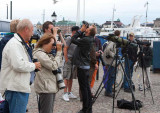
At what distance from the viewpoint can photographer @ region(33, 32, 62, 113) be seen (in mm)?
3514

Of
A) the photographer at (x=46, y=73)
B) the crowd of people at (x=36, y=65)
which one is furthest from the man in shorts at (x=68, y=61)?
the photographer at (x=46, y=73)

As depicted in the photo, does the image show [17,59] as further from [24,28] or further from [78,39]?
[78,39]

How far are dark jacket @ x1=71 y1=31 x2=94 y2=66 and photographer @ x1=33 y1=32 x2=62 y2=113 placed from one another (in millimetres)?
1365

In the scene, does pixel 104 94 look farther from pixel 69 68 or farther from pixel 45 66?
pixel 45 66

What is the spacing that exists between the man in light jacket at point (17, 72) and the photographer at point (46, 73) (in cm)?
53

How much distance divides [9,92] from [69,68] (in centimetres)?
343

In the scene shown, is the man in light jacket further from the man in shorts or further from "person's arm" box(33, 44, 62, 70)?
the man in shorts

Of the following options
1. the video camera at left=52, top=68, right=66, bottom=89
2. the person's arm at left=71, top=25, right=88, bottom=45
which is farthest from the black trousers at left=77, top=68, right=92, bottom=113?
the video camera at left=52, top=68, right=66, bottom=89

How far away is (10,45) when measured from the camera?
9.44ft

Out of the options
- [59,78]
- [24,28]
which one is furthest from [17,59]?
[59,78]

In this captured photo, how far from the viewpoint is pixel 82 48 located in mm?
5051

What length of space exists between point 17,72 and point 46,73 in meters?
0.75

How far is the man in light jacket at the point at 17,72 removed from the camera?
2.82 meters

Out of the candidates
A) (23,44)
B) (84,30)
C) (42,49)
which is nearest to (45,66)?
(42,49)
